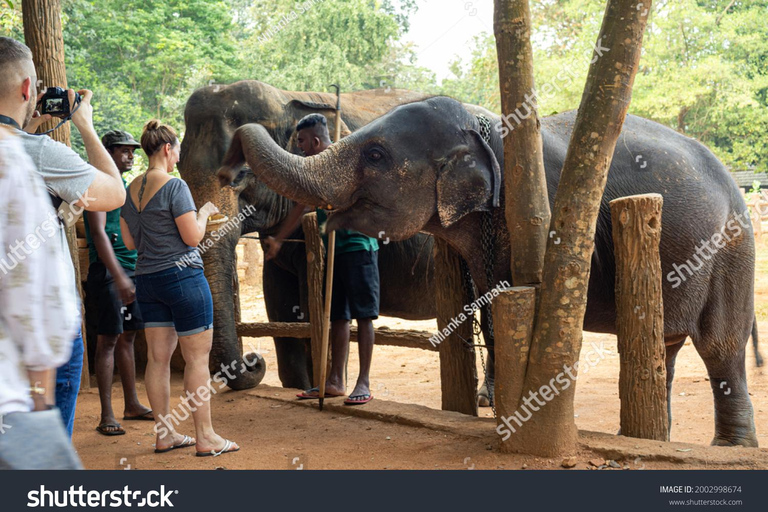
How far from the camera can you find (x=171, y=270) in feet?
13.8

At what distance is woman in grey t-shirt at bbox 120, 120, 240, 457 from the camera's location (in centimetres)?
421

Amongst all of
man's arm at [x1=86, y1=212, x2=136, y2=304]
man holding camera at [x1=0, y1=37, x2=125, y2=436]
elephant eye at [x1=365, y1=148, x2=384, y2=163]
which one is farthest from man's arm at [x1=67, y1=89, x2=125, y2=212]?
man's arm at [x1=86, y1=212, x2=136, y2=304]

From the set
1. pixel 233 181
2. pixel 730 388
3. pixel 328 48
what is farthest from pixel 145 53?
pixel 730 388

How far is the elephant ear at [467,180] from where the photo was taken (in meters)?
4.34

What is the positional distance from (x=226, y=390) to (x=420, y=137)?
309 centimetres

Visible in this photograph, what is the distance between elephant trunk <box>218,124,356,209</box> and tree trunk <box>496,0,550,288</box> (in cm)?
92

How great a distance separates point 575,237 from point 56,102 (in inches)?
99.3

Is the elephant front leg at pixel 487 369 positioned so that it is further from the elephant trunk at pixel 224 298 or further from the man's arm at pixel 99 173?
the man's arm at pixel 99 173

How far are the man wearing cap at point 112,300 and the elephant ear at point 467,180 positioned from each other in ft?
7.00

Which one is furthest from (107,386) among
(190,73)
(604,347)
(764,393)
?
(190,73)

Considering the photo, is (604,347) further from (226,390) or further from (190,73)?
(190,73)

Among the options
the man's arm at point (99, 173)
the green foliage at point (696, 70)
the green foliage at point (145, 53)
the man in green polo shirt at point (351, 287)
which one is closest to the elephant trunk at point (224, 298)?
the man in green polo shirt at point (351, 287)

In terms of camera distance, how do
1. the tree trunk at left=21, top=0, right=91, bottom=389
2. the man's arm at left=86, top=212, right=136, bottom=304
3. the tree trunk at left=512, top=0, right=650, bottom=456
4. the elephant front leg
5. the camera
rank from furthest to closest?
the tree trunk at left=21, top=0, right=91, bottom=389
the man's arm at left=86, top=212, right=136, bottom=304
the elephant front leg
the tree trunk at left=512, top=0, right=650, bottom=456
the camera

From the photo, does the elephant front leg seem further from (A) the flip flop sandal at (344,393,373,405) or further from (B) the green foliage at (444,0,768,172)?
(B) the green foliage at (444,0,768,172)
